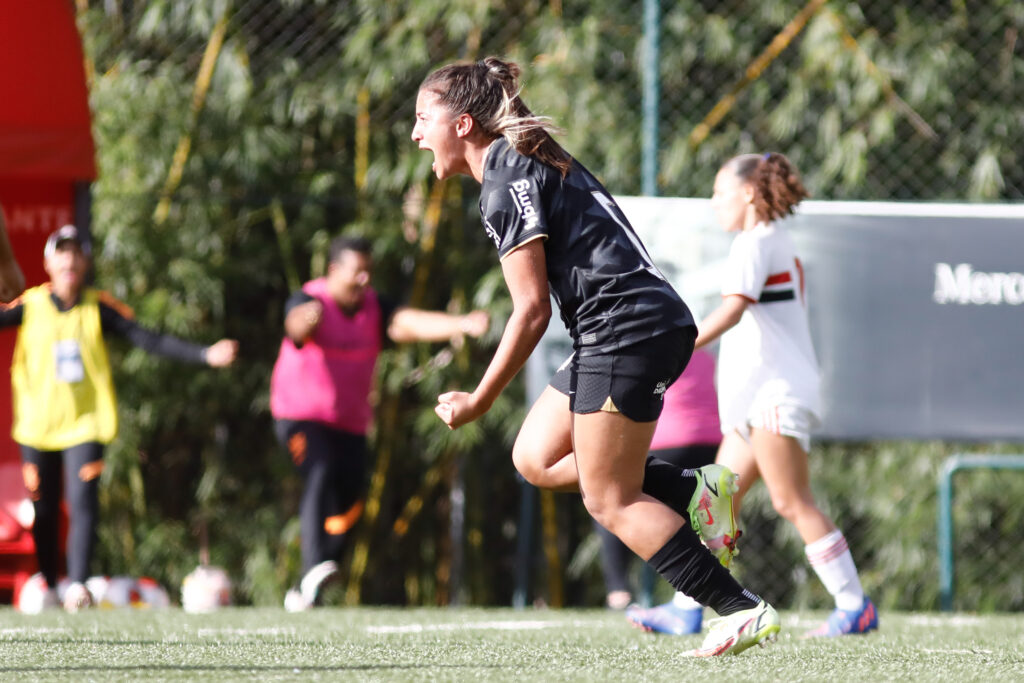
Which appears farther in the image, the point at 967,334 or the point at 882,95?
the point at 882,95

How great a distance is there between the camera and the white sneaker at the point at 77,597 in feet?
18.3

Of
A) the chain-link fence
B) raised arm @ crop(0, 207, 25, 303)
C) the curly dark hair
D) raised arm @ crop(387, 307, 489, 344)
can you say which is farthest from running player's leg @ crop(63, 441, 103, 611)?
the curly dark hair

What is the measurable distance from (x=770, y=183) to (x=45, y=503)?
3258 millimetres

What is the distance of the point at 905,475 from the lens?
6.98 metres

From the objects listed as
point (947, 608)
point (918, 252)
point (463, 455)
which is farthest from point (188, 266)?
point (947, 608)

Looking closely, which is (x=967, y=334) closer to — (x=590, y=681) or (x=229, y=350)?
(x=229, y=350)

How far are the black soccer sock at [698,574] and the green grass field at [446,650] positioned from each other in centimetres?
15

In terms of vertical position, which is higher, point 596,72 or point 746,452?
point 596,72

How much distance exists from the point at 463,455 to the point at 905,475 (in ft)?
7.14

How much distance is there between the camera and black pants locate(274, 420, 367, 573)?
6047 millimetres

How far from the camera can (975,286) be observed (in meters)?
6.13

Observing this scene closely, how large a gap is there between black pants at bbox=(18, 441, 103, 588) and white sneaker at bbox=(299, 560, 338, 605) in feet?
2.87

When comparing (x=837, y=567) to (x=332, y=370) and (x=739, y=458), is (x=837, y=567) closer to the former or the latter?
(x=739, y=458)

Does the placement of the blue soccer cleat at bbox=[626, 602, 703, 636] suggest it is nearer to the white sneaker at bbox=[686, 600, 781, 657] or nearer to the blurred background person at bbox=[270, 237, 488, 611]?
the white sneaker at bbox=[686, 600, 781, 657]
